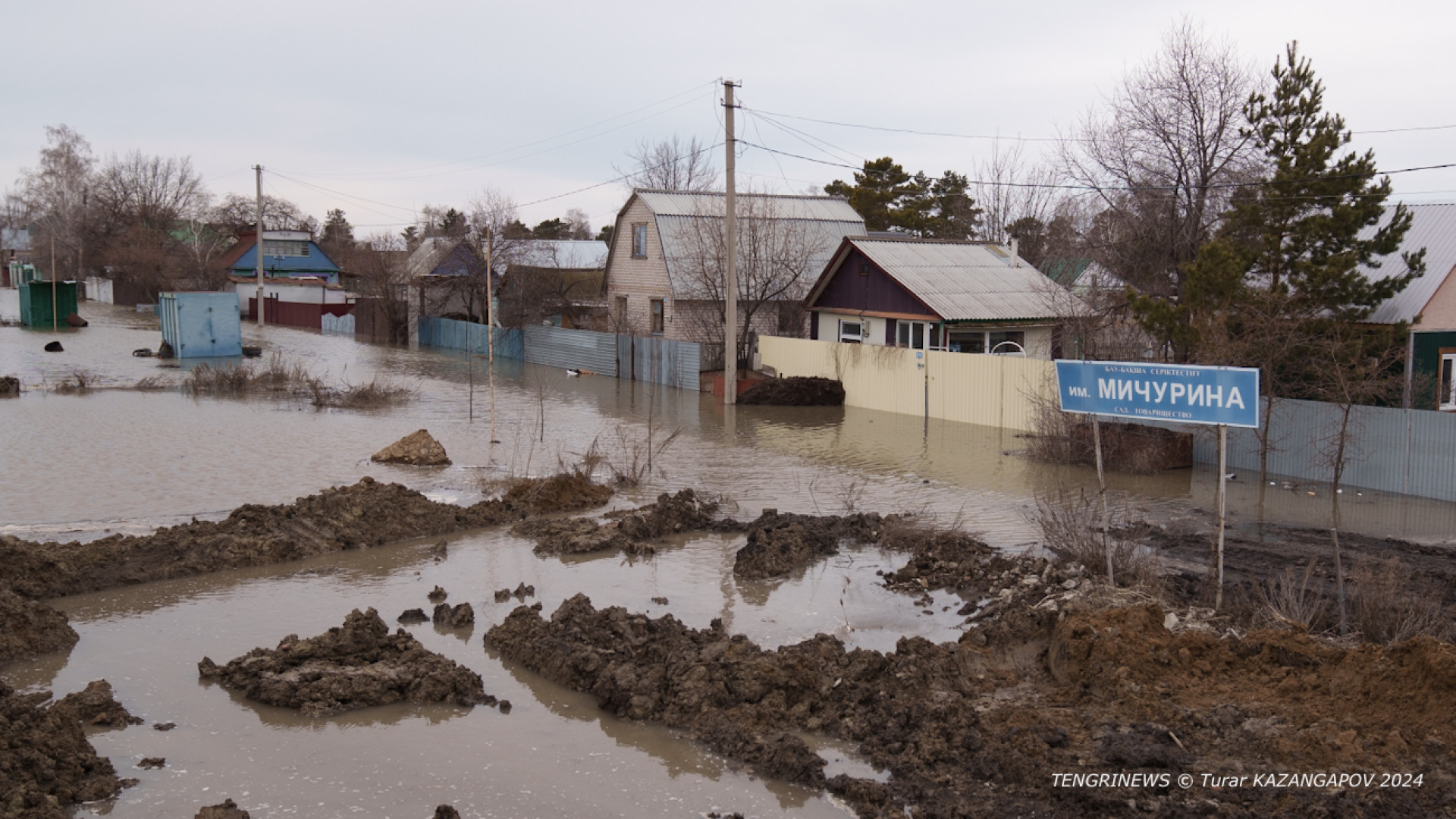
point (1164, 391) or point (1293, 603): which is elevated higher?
point (1164, 391)

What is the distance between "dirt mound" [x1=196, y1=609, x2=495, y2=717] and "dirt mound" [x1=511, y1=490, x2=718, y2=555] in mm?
4053

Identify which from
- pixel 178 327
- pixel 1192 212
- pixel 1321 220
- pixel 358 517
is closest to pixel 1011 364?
pixel 1192 212

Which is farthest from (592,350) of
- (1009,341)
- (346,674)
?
(346,674)

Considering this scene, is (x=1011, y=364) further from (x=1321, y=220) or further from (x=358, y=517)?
(x=358, y=517)

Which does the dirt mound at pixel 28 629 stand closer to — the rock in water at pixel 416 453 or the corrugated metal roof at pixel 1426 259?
the rock in water at pixel 416 453

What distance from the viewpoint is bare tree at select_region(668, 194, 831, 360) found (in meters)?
34.6

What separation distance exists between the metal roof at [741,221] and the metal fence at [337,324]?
83.1ft

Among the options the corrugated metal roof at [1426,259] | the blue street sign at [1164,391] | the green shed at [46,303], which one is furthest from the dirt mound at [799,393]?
the green shed at [46,303]

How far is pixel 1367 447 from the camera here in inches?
689

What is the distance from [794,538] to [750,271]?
22.2 metres

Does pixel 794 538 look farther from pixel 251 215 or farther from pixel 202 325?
pixel 251 215

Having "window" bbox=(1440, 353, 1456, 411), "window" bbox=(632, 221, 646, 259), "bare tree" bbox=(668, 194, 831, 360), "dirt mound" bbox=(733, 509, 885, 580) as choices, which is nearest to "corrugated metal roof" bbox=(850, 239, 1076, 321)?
"bare tree" bbox=(668, 194, 831, 360)

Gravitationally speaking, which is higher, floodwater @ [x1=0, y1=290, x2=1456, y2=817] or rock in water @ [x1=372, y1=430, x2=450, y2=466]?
rock in water @ [x1=372, y1=430, x2=450, y2=466]

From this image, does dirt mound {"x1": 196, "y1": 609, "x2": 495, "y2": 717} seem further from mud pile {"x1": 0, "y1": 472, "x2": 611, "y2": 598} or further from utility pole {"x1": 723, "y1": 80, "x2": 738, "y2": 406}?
utility pole {"x1": 723, "y1": 80, "x2": 738, "y2": 406}
